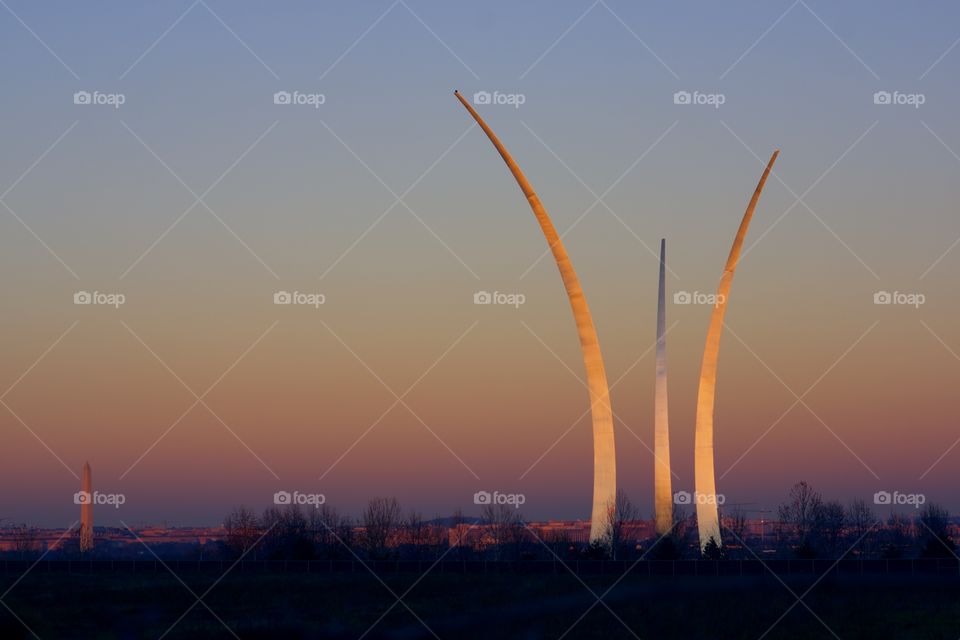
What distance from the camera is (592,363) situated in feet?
284

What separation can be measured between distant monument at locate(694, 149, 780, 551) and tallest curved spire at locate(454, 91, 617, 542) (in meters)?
7.95

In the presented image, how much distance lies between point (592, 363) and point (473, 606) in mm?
28439

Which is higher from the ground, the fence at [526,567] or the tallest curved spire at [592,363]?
the tallest curved spire at [592,363]

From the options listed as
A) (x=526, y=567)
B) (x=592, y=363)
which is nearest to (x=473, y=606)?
(x=526, y=567)

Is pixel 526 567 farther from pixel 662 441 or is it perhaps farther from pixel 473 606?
pixel 662 441

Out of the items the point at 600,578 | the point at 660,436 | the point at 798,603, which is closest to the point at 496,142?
the point at 660,436

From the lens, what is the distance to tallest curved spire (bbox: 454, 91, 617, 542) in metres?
86.0

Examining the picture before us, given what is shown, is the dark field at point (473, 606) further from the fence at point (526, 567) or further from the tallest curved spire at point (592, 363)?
the tallest curved spire at point (592, 363)

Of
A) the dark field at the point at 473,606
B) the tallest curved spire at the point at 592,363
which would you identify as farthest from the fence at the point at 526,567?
the tallest curved spire at the point at 592,363

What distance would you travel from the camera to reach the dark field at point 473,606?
56.4 meters

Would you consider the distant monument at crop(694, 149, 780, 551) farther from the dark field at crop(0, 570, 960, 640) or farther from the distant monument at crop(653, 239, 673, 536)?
the dark field at crop(0, 570, 960, 640)

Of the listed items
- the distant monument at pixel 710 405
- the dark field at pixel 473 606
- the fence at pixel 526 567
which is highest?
the distant monument at pixel 710 405

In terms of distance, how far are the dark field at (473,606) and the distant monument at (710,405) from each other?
24.5 meters

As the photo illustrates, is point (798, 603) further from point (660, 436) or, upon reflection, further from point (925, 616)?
point (660, 436)
